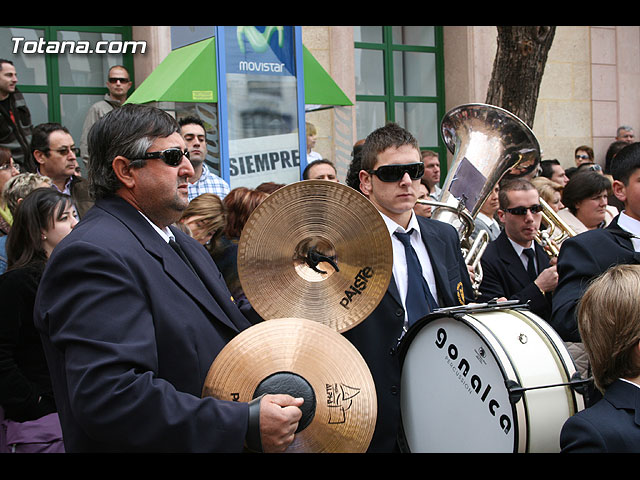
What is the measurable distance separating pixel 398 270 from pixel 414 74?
871cm

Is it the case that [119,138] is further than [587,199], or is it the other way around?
[587,199]

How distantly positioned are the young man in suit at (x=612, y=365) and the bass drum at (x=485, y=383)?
0.30m

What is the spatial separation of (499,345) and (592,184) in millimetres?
3555

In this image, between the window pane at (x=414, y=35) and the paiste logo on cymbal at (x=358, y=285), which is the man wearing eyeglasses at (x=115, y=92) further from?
the paiste logo on cymbal at (x=358, y=285)

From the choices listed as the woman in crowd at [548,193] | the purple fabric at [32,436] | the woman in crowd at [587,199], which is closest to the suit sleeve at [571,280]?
the purple fabric at [32,436]

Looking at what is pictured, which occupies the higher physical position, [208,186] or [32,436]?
[208,186]

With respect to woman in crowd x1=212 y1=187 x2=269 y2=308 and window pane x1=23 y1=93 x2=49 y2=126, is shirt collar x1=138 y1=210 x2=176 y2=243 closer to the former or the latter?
woman in crowd x1=212 y1=187 x2=269 y2=308

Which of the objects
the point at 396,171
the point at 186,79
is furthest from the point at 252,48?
the point at 396,171

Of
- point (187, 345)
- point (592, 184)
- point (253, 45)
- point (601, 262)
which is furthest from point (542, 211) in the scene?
point (187, 345)

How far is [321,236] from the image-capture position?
2699 millimetres

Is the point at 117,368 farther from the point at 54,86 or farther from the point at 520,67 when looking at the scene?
the point at 54,86

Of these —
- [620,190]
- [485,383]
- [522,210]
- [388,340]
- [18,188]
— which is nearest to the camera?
[485,383]

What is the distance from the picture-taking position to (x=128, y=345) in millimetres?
2027
